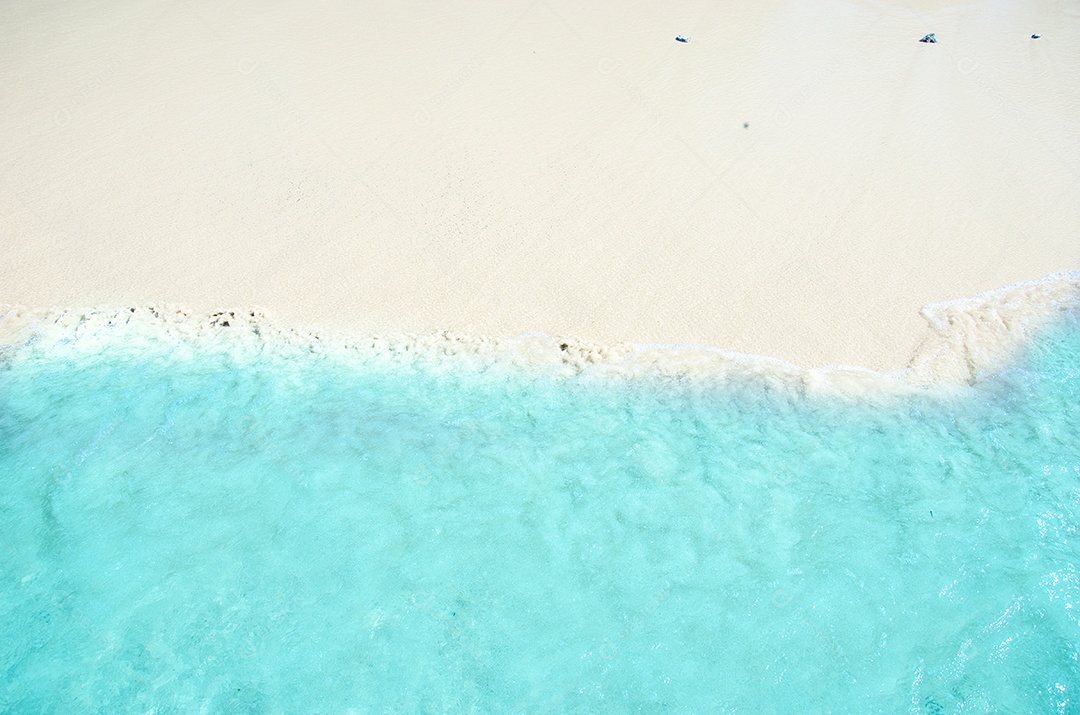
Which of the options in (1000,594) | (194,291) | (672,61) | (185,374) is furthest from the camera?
(672,61)

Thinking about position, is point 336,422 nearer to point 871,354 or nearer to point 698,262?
point 698,262

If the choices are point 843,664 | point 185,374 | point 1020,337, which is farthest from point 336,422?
point 1020,337

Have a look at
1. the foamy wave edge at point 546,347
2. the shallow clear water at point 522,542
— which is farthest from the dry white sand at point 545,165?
the shallow clear water at point 522,542

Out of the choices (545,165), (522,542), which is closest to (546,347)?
(522,542)

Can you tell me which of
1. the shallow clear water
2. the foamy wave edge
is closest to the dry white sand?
the foamy wave edge

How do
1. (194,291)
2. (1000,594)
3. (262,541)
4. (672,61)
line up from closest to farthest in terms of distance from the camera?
(1000,594)
(262,541)
(194,291)
(672,61)

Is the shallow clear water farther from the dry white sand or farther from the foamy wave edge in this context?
the dry white sand
